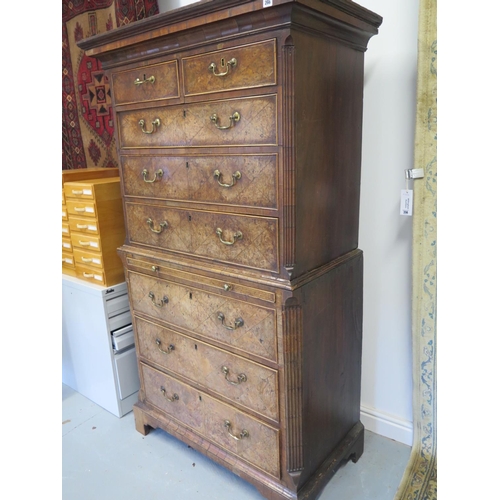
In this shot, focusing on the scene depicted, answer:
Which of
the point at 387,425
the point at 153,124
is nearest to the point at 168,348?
the point at 153,124

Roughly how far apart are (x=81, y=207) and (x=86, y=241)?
0.56 ft

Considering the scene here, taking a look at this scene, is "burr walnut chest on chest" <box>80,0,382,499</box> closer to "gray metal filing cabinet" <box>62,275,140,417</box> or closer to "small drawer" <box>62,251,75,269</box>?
"gray metal filing cabinet" <box>62,275,140,417</box>

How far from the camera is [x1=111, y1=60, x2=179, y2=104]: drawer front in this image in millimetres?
1411

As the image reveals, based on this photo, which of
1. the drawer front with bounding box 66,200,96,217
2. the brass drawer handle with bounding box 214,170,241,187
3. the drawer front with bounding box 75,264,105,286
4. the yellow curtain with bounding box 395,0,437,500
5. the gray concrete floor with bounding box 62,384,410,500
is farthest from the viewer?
the drawer front with bounding box 75,264,105,286

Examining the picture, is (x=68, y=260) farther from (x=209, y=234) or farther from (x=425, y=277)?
(x=425, y=277)

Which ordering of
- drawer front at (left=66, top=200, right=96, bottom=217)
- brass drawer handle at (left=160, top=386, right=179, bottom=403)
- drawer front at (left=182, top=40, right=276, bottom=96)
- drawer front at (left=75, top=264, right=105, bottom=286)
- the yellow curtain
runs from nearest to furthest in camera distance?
drawer front at (left=182, top=40, right=276, bottom=96) < the yellow curtain < brass drawer handle at (left=160, top=386, right=179, bottom=403) < drawer front at (left=66, top=200, right=96, bottom=217) < drawer front at (left=75, top=264, right=105, bottom=286)

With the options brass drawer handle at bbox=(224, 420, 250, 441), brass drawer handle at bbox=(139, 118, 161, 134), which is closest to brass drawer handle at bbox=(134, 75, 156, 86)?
brass drawer handle at bbox=(139, 118, 161, 134)

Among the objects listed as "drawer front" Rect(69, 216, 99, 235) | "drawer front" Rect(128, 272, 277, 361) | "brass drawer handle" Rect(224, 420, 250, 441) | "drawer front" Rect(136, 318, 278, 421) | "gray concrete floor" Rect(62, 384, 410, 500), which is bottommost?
"gray concrete floor" Rect(62, 384, 410, 500)

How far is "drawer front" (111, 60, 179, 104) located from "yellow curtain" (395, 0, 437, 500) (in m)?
0.86

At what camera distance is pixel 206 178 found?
141 cm

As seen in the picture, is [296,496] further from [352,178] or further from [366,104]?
[366,104]
